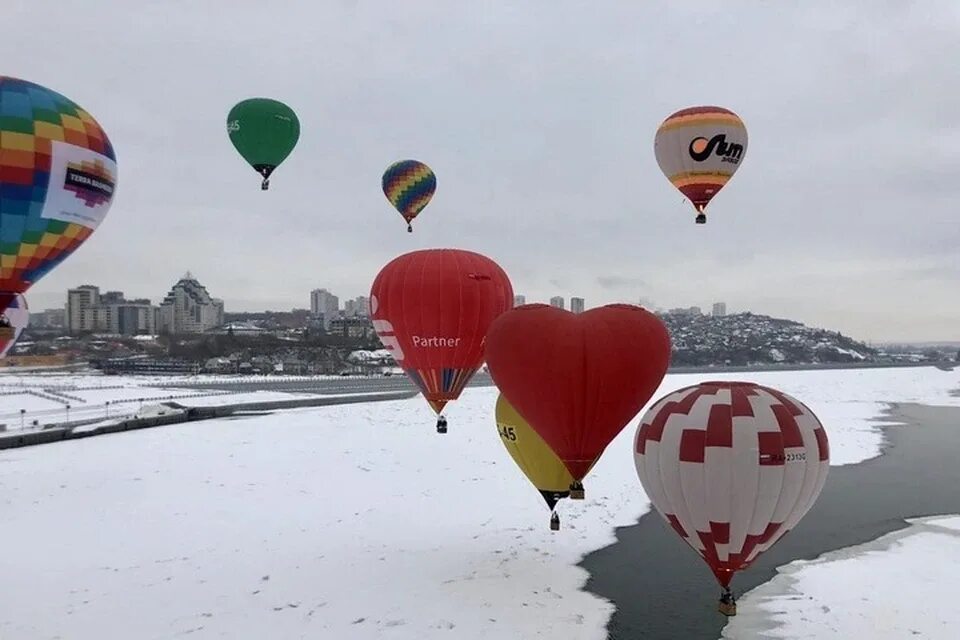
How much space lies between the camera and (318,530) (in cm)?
1584

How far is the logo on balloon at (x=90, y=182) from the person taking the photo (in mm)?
13094

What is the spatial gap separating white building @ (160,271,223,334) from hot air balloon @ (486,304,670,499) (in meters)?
169

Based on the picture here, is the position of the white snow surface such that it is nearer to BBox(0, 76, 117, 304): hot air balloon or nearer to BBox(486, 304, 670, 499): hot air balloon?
BBox(486, 304, 670, 499): hot air balloon

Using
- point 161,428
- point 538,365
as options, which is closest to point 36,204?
point 538,365

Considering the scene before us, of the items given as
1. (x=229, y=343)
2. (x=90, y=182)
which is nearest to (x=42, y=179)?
(x=90, y=182)

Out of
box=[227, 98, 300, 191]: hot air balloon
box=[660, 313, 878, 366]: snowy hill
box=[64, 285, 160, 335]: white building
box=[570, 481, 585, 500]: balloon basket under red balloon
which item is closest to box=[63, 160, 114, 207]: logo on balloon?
box=[227, 98, 300, 191]: hot air balloon

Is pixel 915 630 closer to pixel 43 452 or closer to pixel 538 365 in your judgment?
pixel 538 365

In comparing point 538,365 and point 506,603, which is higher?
point 538,365

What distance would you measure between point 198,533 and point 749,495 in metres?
11.4

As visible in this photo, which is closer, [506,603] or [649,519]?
[506,603]

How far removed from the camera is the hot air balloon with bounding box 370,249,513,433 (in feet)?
47.2

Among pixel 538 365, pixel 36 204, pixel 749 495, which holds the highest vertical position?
pixel 36 204

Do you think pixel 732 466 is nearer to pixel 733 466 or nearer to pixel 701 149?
pixel 733 466

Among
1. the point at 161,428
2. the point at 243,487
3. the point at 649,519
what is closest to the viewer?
the point at 649,519
